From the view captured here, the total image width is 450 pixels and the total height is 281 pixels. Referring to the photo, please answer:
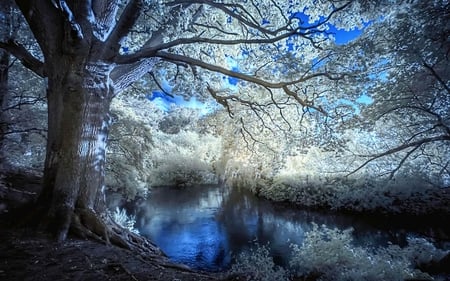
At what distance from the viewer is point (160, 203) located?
489 inches

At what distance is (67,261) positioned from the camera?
2.76m

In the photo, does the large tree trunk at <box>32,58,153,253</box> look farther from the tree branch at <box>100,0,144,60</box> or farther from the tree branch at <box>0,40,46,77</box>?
the tree branch at <box>0,40,46,77</box>

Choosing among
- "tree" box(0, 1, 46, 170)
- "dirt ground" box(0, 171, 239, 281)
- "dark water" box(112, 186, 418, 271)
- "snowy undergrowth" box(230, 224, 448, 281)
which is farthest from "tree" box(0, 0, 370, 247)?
"dark water" box(112, 186, 418, 271)

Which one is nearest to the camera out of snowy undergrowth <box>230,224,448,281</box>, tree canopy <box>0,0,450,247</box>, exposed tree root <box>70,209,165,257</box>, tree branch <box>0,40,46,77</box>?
exposed tree root <box>70,209,165,257</box>

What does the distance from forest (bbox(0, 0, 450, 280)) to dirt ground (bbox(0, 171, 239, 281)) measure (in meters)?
0.06

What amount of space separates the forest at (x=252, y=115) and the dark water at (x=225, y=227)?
143 millimetres

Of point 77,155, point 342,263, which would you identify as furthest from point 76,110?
point 342,263

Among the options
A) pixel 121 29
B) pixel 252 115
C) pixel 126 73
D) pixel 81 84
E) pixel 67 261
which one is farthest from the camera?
pixel 252 115

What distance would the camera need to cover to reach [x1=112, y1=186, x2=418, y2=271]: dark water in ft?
21.5

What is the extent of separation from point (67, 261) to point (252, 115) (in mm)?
8772

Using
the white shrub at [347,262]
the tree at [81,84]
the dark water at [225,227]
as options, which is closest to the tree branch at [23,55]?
the tree at [81,84]

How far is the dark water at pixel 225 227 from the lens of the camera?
6555 millimetres

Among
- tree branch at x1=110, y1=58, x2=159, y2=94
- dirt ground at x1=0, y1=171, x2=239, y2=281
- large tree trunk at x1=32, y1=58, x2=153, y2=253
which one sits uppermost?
tree branch at x1=110, y1=58, x2=159, y2=94

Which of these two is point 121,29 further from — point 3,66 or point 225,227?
point 225,227
